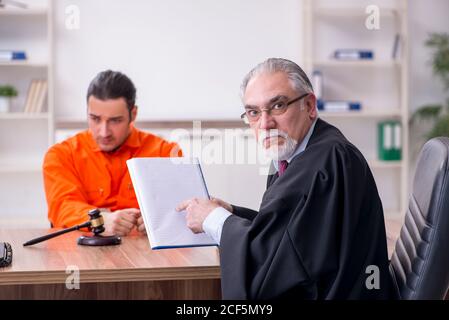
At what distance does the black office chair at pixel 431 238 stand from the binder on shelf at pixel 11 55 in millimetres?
3695

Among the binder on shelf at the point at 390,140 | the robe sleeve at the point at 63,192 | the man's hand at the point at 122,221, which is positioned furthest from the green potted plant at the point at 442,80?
the man's hand at the point at 122,221

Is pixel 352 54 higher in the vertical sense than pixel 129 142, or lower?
higher

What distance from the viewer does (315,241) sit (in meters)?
1.72

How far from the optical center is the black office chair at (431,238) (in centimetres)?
182

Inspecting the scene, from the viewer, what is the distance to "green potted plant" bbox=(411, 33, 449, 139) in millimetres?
5242

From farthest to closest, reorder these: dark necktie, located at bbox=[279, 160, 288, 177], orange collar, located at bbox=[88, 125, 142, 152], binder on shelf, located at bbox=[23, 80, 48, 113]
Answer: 1. binder on shelf, located at bbox=[23, 80, 48, 113]
2. orange collar, located at bbox=[88, 125, 142, 152]
3. dark necktie, located at bbox=[279, 160, 288, 177]

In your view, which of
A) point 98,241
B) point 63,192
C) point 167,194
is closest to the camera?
point 167,194

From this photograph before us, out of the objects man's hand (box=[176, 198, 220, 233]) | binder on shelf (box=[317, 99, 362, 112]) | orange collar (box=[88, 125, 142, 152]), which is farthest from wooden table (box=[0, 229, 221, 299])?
binder on shelf (box=[317, 99, 362, 112])

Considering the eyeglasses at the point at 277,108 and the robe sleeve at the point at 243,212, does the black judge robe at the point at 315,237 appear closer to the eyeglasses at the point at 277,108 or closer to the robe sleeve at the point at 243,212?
the eyeglasses at the point at 277,108

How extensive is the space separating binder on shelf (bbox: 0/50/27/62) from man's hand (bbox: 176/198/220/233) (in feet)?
10.7

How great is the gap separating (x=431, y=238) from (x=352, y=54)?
376 centimetres

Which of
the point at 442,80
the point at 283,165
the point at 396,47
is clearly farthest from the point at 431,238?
the point at 442,80

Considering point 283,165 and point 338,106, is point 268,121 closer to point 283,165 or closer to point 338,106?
point 283,165

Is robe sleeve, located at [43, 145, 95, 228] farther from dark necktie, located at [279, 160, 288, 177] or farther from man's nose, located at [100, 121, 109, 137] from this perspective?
dark necktie, located at [279, 160, 288, 177]
